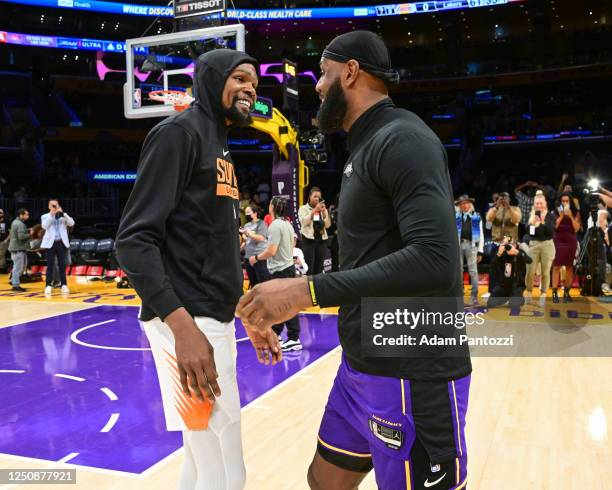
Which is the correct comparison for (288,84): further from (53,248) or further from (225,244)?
(225,244)

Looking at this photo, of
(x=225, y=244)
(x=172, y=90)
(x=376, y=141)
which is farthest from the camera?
(x=172, y=90)

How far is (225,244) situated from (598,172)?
77.4ft

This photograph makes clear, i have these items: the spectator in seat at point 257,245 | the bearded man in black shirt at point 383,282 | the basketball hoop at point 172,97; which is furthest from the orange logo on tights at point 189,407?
the basketball hoop at point 172,97

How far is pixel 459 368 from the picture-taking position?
66.9 inches

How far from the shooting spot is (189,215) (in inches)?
76.9

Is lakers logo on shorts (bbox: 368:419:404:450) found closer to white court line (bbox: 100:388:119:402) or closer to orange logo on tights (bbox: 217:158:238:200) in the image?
orange logo on tights (bbox: 217:158:238:200)

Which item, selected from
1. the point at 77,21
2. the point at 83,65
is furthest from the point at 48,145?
the point at 77,21

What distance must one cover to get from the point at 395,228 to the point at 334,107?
0.45 meters

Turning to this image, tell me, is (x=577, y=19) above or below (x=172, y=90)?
above

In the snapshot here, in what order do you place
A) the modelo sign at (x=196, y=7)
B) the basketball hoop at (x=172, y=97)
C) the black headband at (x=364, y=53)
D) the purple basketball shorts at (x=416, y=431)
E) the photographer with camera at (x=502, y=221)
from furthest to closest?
the modelo sign at (x=196, y=7) < the basketball hoop at (x=172, y=97) < the photographer with camera at (x=502, y=221) < the black headband at (x=364, y=53) < the purple basketball shorts at (x=416, y=431)

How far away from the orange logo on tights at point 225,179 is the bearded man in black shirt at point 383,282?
394 mm

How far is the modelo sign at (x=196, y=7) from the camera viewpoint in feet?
32.6

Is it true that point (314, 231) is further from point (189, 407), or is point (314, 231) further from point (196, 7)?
point (189, 407)

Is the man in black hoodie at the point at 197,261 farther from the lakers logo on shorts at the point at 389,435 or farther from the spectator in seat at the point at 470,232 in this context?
the spectator in seat at the point at 470,232
